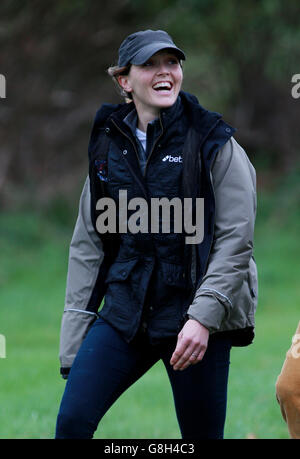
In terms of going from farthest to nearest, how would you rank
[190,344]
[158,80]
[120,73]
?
1. [120,73]
2. [158,80]
3. [190,344]

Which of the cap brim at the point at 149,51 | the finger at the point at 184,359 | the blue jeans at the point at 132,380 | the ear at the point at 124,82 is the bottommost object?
the blue jeans at the point at 132,380

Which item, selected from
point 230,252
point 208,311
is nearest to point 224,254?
point 230,252

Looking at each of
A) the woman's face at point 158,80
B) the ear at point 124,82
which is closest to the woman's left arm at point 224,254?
the woman's face at point 158,80

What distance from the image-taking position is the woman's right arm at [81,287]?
13.6 ft

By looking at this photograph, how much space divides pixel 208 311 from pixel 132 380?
21.8 inches

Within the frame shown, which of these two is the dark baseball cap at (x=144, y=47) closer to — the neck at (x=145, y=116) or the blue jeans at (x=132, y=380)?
the neck at (x=145, y=116)

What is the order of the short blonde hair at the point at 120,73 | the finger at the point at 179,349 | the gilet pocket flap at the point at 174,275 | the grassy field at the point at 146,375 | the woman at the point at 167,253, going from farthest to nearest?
the grassy field at the point at 146,375 < the short blonde hair at the point at 120,73 < the gilet pocket flap at the point at 174,275 < the woman at the point at 167,253 < the finger at the point at 179,349

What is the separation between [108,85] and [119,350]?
17.1 m

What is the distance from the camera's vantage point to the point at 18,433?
20.9 feet

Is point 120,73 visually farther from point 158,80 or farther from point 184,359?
point 184,359

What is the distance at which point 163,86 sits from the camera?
396 centimetres

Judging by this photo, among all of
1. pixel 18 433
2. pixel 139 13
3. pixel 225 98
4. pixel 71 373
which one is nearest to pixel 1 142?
pixel 139 13

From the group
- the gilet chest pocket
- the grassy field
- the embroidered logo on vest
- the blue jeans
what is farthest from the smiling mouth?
the grassy field

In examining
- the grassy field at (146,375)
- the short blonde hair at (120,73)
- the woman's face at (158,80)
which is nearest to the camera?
Result: the woman's face at (158,80)
